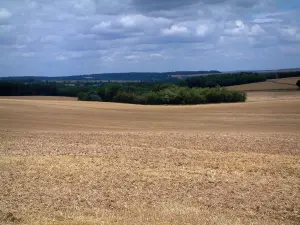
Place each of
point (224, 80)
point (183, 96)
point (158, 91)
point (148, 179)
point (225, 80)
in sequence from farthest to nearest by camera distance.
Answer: point (225, 80), point (224, 80), point (158, 91), point (183, 96), point (148, 179)

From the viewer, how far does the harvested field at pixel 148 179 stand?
914 centimetres

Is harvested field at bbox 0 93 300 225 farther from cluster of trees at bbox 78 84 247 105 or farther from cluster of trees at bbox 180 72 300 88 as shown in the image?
cluster of trees at bbox 180 72 300 88

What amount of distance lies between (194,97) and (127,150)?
163 feet

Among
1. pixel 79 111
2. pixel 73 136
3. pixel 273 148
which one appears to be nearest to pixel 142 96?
pixel 79 111

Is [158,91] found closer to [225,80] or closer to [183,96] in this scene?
[183,96]

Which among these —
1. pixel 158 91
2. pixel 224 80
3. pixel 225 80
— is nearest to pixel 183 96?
pixel 158 91

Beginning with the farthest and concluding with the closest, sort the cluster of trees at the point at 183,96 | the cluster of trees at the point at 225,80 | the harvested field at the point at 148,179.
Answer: the cluster of trees at the point at 225,80
the cluster of trees at the point at 183,96
the harvested field at the point at 148,179

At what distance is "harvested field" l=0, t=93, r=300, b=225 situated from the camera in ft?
30.0

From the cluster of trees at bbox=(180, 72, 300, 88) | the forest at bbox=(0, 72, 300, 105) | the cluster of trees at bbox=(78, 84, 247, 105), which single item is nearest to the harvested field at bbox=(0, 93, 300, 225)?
the cluster of trees at bbox=(78, 84, 247, 105)

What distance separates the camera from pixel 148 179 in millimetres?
12453

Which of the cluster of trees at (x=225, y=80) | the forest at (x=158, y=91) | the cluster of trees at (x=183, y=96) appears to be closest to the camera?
the cluster of trees at (x=183, y=96)

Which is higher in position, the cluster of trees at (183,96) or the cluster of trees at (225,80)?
the cluster of trees at (225,80)

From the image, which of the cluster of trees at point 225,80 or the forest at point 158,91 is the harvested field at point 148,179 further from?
the cluster of trees at point 225,80

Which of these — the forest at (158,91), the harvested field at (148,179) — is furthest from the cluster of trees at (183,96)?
the harvested field at (148,179)
